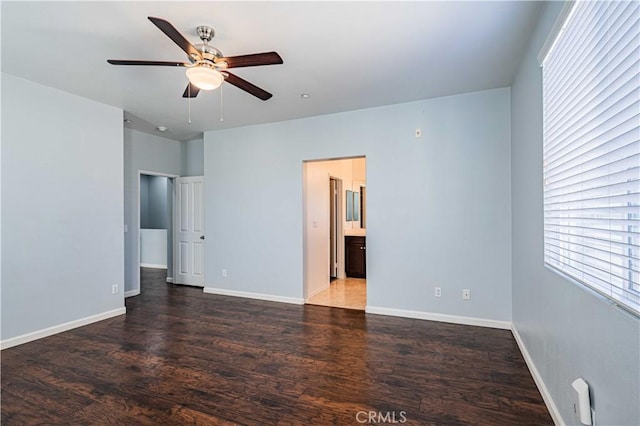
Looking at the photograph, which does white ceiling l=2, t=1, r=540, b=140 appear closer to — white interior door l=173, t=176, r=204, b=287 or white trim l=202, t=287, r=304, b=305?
white interior door l=173, t=176, r=204, b=287

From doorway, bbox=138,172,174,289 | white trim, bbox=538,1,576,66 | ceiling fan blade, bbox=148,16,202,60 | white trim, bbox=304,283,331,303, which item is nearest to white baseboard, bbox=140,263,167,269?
doorway, bbox=138,172,174,289

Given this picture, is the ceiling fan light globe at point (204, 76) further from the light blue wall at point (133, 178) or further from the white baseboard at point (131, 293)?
the white baseboard at point (131, 293)

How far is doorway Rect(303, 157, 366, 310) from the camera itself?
4.74 metres

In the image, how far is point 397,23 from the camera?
7.40 ft

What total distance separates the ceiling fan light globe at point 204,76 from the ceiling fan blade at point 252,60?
0.34 feet

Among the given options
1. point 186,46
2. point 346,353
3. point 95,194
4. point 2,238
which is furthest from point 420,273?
point 2,238

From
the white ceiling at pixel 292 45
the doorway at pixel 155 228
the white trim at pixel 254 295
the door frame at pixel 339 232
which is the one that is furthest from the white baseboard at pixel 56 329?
the door frame at pixel 339 232

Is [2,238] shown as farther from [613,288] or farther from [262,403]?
[613,288]

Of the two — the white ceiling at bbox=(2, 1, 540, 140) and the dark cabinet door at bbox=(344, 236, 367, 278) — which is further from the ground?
the white ceiling at bbox=(2, 1, 540, 140)

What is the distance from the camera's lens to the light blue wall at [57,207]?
10.4ft

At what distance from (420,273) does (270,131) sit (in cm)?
299

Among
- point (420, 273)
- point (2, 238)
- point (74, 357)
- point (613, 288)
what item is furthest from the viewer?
point (420, 273)

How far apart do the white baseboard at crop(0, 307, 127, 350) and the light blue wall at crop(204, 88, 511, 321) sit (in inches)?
66.0

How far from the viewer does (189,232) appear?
5.90m
